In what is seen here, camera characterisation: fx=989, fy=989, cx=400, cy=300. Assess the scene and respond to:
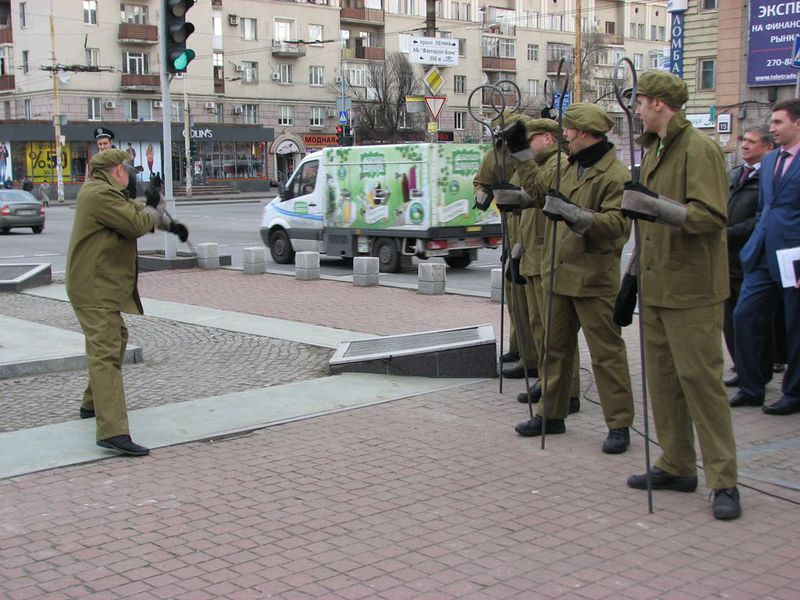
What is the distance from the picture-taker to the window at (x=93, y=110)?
199 feet

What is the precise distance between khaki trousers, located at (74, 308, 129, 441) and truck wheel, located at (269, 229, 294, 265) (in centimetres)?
1363

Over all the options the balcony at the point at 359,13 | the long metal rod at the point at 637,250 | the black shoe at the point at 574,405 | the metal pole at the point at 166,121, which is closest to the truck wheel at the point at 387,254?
the metal pole at the point at 166,121

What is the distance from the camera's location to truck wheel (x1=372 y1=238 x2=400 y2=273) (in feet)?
58.6

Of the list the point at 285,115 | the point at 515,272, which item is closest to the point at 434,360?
the point at 515,272

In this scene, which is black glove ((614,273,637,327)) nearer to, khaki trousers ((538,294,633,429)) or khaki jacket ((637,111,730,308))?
khaki jacket ((637,111,730,308))

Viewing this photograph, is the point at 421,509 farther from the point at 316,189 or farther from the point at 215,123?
the point at 215,123

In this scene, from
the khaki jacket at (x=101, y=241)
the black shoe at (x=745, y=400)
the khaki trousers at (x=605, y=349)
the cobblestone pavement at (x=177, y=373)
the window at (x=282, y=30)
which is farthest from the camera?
the window at (x=282, y=30)

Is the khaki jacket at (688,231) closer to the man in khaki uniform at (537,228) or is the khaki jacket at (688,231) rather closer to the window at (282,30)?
the man in khaki uniform at (537,228)

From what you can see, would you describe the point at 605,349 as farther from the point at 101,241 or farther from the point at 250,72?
the point at 250,72

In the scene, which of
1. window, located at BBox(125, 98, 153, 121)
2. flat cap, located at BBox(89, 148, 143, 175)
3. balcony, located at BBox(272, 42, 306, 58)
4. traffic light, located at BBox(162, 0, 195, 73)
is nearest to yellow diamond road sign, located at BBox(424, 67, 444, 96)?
traffic light, located at BBox(162, 0, 195, 73)

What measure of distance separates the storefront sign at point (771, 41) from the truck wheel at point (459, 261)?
19.3 metres

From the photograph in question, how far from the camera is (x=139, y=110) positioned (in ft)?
208

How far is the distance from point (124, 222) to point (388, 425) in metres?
2.23

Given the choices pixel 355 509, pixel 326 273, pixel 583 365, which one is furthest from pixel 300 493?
pixel 326 273
